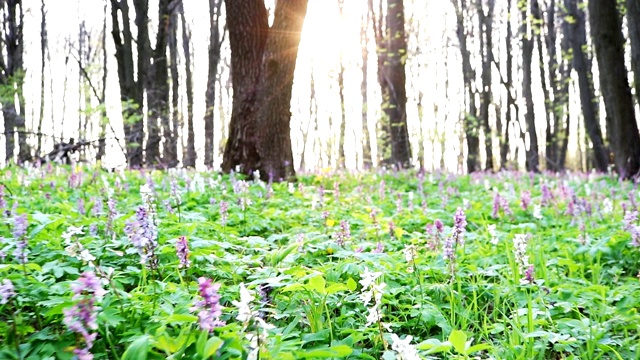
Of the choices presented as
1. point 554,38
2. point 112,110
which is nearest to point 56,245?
point 112,110

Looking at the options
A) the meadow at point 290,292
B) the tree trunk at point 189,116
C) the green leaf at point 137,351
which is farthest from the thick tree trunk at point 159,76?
the green leaf at point 137,351

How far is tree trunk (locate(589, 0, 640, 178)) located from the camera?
10508 mm

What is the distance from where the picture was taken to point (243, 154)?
327 inches

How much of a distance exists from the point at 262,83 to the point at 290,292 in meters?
6.14

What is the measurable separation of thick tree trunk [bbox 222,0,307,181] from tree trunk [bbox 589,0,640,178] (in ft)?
22.1

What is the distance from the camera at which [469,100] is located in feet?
105

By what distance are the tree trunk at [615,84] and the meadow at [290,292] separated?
23.8 feet

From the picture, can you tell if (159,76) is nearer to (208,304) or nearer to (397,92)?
(397,92)

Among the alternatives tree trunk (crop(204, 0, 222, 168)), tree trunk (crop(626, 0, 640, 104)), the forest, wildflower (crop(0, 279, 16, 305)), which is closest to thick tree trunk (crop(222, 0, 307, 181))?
the forest

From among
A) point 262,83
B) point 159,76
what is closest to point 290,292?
point 262,83

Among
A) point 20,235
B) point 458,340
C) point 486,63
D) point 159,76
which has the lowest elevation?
point 458,340

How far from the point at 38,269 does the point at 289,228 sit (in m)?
2.62

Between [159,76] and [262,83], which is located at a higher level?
[159,76]

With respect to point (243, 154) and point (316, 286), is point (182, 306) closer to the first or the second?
point (316, 286)
